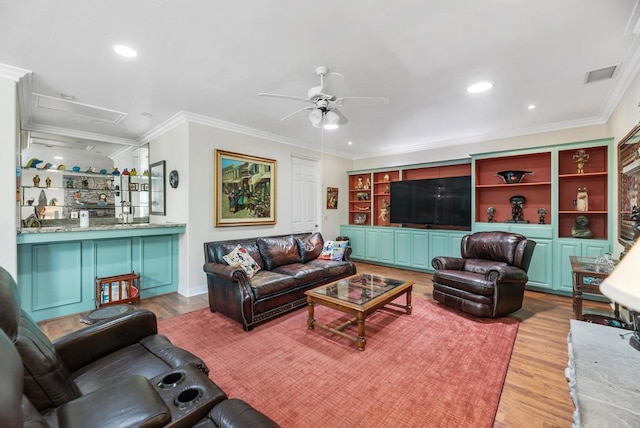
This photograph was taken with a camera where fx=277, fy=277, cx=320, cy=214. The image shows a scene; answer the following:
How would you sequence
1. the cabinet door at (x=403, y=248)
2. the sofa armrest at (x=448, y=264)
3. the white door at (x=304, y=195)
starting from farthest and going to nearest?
the cabinet door at (x=403, y=248) < the white door at (x=304, y=195) < the sofa armrest at (x=448, y=264)

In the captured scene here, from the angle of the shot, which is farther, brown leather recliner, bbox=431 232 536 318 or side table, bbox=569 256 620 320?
brown leather recliner, bbox=431 232 536 318

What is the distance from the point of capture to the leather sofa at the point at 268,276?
307 centimetres

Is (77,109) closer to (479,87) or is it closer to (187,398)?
(187,398)

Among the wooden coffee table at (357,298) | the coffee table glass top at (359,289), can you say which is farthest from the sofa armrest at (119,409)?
the coffee table glass top at (359,289)

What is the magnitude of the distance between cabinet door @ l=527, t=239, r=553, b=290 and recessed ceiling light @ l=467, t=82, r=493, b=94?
2.62m

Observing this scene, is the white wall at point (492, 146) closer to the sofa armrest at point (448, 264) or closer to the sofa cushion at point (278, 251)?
the sofa armrest at point (448, 264)

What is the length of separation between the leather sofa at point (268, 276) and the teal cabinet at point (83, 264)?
42.4 inches

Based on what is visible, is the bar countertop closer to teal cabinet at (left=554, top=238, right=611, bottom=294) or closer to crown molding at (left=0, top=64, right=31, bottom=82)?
crown molding at (left=0, top=64, right=31, bottom=82)

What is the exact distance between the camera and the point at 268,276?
3508 millimetres

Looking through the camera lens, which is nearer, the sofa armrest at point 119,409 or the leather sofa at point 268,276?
the sofa armrest at point 119,409

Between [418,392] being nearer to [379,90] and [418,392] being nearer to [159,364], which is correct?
[159,364]

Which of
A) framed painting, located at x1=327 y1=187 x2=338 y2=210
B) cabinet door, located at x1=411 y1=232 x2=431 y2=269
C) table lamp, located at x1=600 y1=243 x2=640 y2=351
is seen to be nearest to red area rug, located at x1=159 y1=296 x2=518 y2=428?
table lamp, located at x1=600 y1=243 x2=640 y2=351

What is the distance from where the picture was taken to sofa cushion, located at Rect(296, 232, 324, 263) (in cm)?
454

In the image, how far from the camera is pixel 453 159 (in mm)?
5465
